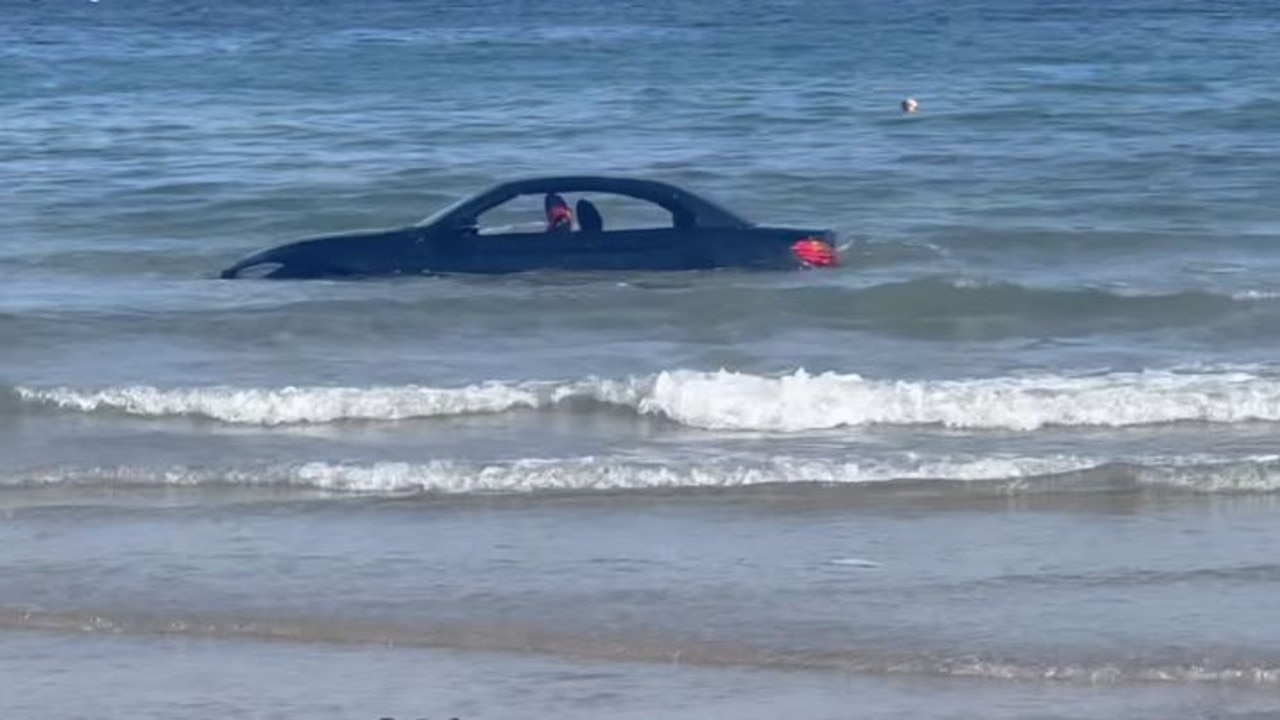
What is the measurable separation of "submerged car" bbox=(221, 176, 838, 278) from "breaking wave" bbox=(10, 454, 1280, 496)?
679 cm

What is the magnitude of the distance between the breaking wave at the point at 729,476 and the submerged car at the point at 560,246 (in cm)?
679

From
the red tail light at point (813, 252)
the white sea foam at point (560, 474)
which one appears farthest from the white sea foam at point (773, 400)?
the red tail light at point (813, 252)

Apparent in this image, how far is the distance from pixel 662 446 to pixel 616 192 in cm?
595

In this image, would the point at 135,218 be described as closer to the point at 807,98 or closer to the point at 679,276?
the point at 679,276

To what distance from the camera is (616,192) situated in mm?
19766

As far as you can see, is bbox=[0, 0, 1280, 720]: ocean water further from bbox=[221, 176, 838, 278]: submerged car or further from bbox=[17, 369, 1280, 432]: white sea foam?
bbox=[221, 176, 838, 278]: submerged car

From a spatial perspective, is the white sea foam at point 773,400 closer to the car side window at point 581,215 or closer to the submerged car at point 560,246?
the submerged car at point 560,246

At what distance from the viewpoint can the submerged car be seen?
20.0 meters

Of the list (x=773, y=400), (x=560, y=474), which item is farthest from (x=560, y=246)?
(x=560, y=474)

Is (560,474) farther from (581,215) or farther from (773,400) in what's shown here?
(581,215)

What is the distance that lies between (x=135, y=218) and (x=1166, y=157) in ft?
37.5

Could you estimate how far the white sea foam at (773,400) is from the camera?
47.8ft

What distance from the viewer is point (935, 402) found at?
14.7m

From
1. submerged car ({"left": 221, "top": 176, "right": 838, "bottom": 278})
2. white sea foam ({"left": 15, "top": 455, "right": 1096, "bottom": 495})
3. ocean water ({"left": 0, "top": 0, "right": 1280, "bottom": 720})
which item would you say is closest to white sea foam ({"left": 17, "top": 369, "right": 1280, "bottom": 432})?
ocean water ({"left": 0, "top": 0, "right": 1280, "bottom": 720})
